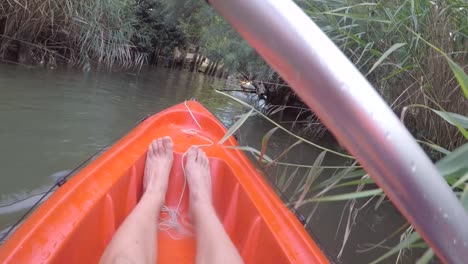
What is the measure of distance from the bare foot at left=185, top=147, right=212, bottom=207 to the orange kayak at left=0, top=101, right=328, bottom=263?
64 mm

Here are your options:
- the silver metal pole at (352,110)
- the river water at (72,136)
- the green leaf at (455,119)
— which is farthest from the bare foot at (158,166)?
the silver metal pole at (352,110)

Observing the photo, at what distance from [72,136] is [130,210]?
1252mm

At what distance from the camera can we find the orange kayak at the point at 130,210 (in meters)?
1.04

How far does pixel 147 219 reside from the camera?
4.51 feet

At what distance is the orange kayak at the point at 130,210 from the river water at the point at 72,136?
0.76 feet

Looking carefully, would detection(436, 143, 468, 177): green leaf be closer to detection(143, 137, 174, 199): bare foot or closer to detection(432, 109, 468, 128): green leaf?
detection(432, 109, 468, 128): green leaf

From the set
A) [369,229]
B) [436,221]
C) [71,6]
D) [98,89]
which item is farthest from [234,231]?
[71,6]

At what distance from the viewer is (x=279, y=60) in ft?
0.78

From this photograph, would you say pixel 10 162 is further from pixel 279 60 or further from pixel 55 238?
pixel 279 60

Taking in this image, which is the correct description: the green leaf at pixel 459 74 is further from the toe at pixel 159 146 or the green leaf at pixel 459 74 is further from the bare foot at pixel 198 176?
the toe at pixel 159 146

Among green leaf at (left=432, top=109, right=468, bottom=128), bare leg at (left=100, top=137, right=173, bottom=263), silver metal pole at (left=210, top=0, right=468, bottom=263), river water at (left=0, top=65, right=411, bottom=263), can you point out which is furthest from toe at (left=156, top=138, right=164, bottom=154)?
silver metal pole at (left=210, top=0, right=468, bottom=263)

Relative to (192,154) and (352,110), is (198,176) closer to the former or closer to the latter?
(192,154)

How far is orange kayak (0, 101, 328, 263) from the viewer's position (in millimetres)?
1042

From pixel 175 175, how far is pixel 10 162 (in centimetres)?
86
